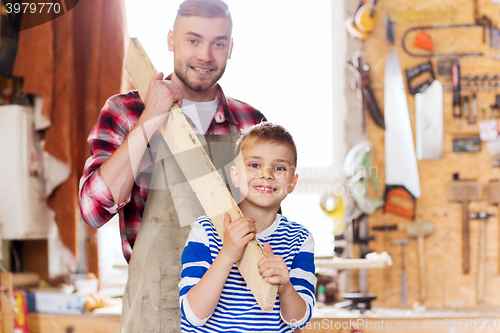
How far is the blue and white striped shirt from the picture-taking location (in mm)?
510

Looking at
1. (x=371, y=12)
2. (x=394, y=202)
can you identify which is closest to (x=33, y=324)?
(x=394, y=202)

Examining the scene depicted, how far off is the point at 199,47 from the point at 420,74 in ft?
4.24

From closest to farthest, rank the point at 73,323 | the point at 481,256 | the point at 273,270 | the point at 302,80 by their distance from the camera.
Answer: the point at 273,270 < the point at 73,323 < the point at 302,80 < the point at 481,256

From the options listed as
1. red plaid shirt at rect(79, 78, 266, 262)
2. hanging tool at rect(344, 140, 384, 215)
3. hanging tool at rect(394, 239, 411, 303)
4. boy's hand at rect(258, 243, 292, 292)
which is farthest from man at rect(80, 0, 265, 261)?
hanging tool at rect(394, 239, 411, 303)

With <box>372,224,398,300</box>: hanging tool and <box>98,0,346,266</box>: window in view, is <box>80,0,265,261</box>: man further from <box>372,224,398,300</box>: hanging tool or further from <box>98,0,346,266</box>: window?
<box>372,224,398,300</box>: hanging tool

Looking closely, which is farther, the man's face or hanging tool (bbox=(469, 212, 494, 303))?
hanging tool (bbox=(469, 212, 494, 303))

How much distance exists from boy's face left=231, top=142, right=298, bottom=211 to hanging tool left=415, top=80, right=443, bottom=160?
4.06 ft

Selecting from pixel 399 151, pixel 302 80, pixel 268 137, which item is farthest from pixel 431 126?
pixel 268 137

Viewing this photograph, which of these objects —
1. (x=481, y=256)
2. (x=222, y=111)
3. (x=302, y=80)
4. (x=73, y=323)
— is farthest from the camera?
(x=481, y=256)

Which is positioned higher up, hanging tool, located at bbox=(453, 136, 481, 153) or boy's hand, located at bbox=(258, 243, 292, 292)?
hanging tool, located at bbox=(453, 136, 481, 153)

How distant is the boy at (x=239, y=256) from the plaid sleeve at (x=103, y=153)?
13 centimetres

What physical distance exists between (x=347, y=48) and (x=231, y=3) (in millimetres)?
1120

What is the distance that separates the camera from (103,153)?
24.1 inches

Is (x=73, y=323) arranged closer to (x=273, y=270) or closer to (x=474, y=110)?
(x=273, y=270)
